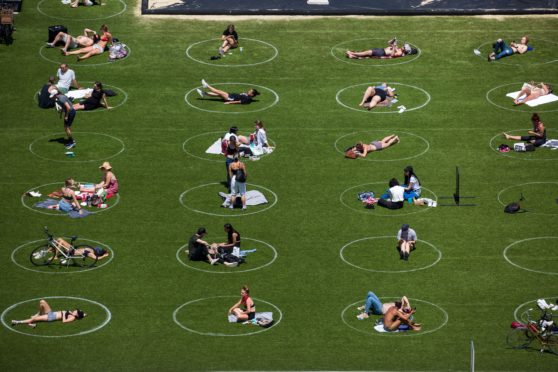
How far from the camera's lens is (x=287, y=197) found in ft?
234

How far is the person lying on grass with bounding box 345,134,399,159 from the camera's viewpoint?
245ft

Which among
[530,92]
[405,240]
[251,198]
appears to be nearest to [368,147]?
[251,198]

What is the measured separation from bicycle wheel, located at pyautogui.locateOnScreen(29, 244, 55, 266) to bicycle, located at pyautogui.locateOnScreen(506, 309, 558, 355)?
18.8 m

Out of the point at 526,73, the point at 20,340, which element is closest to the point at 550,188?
the point at 526,73

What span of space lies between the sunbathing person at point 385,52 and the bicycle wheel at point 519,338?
27114mm

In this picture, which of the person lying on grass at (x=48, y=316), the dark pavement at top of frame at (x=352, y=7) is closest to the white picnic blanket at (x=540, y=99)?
the dark pavement at top of frame at (x=352, y=7)

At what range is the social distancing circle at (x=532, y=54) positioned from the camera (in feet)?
277

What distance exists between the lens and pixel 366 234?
67875mm

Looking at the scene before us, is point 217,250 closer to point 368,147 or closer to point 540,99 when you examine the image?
point 368,147

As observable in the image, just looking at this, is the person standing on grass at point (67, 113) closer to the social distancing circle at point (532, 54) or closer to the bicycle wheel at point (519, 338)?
the social distancing circle at point (532, 54)

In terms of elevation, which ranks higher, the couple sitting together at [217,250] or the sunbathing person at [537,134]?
the sunbathing person at [537,134]

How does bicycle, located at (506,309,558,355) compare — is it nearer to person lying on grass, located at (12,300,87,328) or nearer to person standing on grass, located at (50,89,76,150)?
person lying on grass, located at (12,300,87,328)

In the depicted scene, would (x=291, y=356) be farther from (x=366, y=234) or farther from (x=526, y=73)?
(x=526, y=73)

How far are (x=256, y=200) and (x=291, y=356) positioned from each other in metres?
13.0
